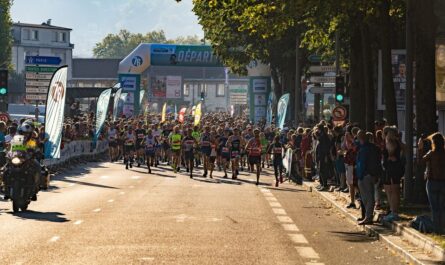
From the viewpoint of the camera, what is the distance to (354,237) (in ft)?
58.9

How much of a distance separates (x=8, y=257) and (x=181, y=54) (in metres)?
64.5

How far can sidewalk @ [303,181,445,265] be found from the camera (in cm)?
1442

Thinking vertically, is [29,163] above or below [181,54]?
below

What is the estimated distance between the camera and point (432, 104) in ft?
75.9

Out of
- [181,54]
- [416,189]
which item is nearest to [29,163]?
[416,189]

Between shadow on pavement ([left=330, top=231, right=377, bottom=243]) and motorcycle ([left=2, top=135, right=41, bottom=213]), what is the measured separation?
619 cm

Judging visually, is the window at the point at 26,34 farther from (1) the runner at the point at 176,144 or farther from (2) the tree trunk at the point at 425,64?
(2) the tree trunk at the point at 425,64

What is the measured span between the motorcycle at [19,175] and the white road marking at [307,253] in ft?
23.9

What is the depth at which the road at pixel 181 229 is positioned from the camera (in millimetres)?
14508

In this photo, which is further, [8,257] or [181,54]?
[181,54]

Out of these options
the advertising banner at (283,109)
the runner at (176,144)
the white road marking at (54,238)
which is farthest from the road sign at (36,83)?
the white road marking at (54,238)

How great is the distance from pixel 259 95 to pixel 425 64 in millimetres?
53099

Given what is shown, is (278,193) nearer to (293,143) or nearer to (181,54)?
(293,143)

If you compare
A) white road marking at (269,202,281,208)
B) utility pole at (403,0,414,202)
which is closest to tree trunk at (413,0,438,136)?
utility pole at (403,0,414,202)
